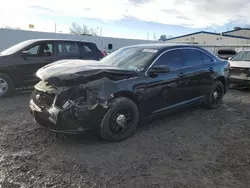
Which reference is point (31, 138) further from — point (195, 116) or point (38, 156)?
point (195, 116)

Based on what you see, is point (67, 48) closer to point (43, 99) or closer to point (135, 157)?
point (43, 99)

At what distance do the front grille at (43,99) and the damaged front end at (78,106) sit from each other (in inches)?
1.1

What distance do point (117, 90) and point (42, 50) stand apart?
433 cm

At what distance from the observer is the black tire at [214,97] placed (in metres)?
5.88

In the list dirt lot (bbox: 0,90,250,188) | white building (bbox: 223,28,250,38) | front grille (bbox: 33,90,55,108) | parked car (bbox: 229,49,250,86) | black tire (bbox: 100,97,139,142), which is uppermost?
white building (bbox: 223,28,250,38)

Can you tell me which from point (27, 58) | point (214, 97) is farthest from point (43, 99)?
point (214, 97)

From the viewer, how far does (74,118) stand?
3496 mm

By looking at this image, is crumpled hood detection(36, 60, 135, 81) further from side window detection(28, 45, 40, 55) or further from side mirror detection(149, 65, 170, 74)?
side window detection(28, 45, 40, 55)

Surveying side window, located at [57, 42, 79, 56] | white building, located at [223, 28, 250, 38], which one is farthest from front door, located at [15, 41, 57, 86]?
white building, located at [223, 28, 250, 38]

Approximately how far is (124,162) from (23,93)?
511cm

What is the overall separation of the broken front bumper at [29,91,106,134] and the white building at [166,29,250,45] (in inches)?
1183

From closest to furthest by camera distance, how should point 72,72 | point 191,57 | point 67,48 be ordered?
point 72,72, point 191,57, point 67,48

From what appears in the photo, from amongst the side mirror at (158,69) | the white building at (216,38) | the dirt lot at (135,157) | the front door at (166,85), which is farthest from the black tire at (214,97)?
the white building at (216,38)

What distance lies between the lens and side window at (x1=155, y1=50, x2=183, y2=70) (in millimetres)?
4567
